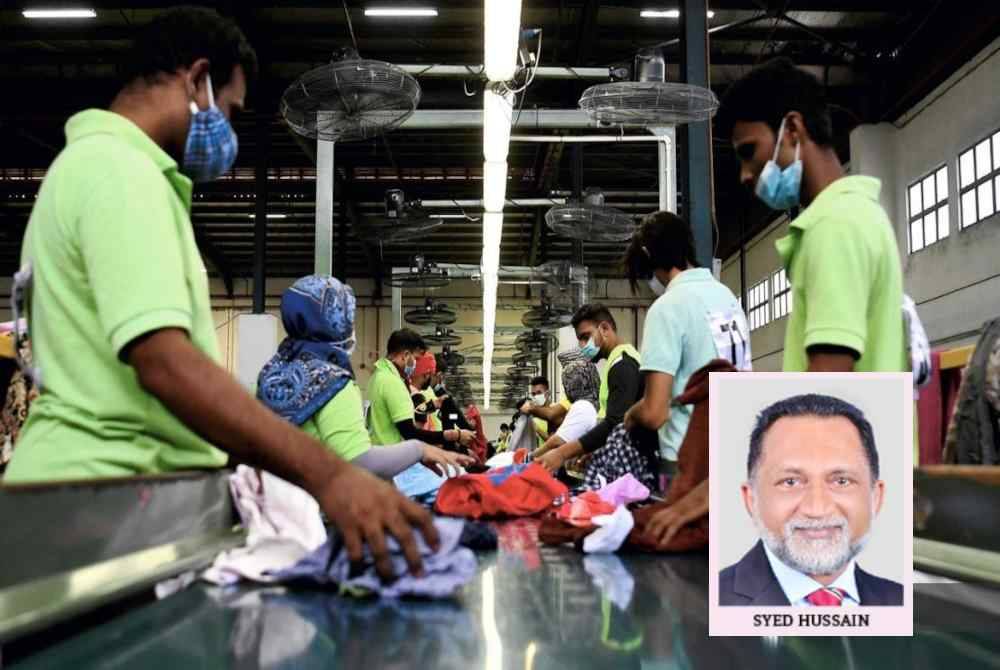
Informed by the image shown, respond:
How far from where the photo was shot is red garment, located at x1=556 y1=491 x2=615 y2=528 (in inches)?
69.6

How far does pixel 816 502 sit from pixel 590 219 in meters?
6.31

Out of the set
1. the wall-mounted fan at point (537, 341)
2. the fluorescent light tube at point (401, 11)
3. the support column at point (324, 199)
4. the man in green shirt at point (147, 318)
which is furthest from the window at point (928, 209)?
the man in green shirt at point (147, 318)

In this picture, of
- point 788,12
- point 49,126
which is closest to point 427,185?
point 49,126

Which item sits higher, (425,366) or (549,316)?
(549,316)

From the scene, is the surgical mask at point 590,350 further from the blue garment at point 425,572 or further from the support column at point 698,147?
the blue garment at point 425,572

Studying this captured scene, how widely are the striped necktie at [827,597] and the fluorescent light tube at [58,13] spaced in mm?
8860

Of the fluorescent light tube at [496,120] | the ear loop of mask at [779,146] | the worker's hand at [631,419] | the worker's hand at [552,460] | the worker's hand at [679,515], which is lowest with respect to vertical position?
the worker's hand at [552,460]

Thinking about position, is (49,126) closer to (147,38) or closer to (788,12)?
(788,12)

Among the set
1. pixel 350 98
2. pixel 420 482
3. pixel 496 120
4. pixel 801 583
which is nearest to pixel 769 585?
pixel 801 583

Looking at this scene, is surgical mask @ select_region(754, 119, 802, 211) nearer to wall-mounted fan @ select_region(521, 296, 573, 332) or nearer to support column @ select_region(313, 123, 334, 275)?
support column @ select_region(313, 123, 334, 275)

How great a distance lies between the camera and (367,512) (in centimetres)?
95

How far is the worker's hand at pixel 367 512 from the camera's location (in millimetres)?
943

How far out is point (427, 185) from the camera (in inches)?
513

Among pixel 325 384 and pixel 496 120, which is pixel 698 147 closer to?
pixel 496 120
